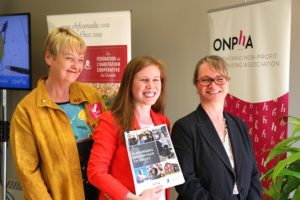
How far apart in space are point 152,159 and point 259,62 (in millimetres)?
1454

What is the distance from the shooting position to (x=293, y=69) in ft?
9.87

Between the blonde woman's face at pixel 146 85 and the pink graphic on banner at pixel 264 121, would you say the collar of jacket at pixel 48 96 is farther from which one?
the pink graphic on banner at pixel 264 121

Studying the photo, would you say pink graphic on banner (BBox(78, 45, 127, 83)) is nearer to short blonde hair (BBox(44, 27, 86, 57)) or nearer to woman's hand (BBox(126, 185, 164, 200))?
short blonde hair (BBox(44, 27, 86, 57))

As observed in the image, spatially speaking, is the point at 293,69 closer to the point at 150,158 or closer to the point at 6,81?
the point at 150,158

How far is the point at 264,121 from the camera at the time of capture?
2561 mm

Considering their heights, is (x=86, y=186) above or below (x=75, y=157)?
below

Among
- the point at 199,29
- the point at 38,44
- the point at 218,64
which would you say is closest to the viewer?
the point at 218,64

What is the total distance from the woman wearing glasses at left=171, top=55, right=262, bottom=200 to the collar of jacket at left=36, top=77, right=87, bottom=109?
22.5 inches

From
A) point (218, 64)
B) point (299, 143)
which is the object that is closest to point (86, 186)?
point (218, 64)

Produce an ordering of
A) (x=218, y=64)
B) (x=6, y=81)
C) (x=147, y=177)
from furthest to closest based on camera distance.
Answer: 1. (x=6, y=81)
2. (x=218, y=64)
3. (x=147, y=177)

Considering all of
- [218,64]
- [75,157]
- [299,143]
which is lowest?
[299,143]

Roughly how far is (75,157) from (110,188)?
1.17 ft

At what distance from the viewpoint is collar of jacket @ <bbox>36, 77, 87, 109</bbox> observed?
1727mm

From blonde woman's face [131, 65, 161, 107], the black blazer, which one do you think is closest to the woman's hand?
the black blazer
